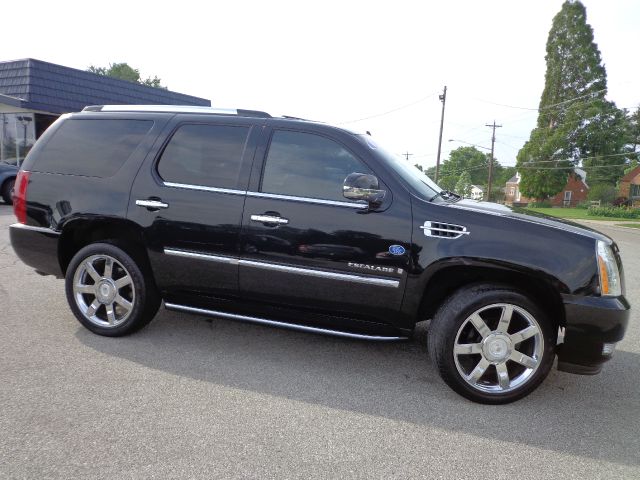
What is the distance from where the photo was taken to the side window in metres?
3.68

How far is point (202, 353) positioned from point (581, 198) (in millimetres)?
77005

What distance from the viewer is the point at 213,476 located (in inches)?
90.6

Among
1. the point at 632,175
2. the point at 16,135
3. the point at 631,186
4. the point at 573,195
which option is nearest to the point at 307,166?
the point at 16,135

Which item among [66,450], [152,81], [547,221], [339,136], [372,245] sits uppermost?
[152,81]

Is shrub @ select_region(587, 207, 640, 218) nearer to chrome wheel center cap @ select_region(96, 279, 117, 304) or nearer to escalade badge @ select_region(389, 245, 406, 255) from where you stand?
escalade badge @ select_region(389, 245, 406, 255)

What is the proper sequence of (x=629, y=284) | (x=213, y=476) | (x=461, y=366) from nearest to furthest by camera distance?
1. (x=213, y=476)
2. (x=461, y=366)
3. (x=629, y=284)

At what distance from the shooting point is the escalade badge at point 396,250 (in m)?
3.24

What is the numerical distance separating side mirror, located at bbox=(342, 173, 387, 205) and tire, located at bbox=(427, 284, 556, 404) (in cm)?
87

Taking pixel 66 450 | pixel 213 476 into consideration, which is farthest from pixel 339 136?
pixel 66 450

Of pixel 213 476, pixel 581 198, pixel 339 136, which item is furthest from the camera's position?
pixel 581 198

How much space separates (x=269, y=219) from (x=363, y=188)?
73cm

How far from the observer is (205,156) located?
3.78 m

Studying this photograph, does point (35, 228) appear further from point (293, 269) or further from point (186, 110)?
point (293, 269)

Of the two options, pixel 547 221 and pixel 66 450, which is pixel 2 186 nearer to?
pixel 66 450
